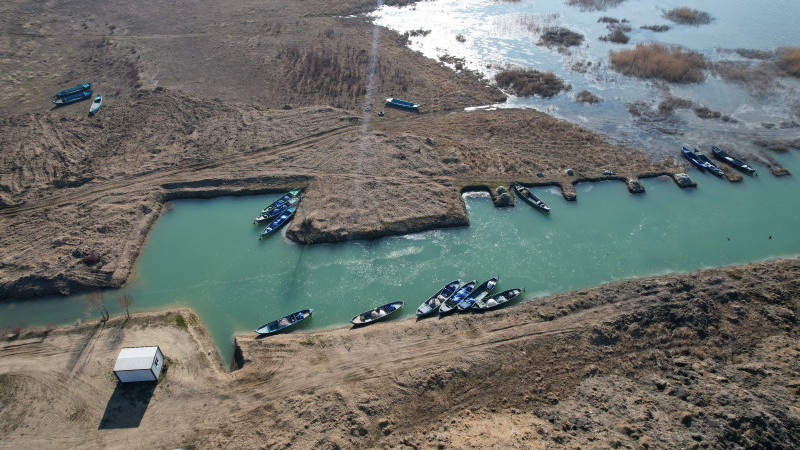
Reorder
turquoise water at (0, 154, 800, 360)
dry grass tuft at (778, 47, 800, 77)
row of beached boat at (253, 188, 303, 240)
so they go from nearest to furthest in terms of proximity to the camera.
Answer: turquoise water at (0, 154, 800, 360), row of beached boat at (253, 188, 303, 240), dry grass tuft at (778, 47, 800, 77)

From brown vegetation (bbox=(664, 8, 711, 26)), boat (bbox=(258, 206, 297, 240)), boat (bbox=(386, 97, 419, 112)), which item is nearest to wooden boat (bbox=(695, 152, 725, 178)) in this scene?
boat (bbox=(386, 97, 419, 112))

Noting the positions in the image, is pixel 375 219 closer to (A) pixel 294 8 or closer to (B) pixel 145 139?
(B) pixel 145 139

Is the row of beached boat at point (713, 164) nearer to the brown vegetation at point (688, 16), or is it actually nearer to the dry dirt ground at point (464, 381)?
the dry dirt ground at point (464, 381)

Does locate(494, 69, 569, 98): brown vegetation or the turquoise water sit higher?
locate(494, 69, 569, 98): brown vegetation

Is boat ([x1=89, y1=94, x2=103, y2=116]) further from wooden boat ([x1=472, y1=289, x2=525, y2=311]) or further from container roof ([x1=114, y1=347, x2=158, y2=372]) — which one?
wooden boat ([x1=472, y1=289, x2=525, y2=311])

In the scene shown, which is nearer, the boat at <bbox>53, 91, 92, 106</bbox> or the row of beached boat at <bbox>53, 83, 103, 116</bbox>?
the row of beached boat at <bbox>53, 83, 103, 116</bbox>

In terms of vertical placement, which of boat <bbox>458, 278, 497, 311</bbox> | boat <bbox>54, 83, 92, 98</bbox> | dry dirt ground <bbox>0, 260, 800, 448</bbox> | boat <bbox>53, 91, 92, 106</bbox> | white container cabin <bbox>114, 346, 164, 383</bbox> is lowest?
dry dirt ground <bbox>0, 260, 800, 448</bbox>
